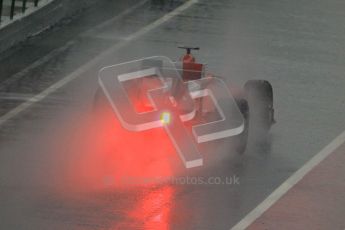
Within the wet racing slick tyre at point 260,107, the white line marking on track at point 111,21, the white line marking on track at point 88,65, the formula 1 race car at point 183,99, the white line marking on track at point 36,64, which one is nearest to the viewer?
the formula 1 race car at point 183,99

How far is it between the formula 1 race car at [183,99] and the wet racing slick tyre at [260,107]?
0.29 m

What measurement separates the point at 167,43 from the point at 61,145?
22.8ft

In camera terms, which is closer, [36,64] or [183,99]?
[183,99]

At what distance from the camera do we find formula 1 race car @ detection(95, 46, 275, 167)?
1873 centimetres

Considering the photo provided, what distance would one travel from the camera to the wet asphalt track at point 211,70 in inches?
658

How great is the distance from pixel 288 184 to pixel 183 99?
168 cm

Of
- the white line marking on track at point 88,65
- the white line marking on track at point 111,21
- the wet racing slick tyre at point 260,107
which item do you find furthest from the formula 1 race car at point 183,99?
the white line marking on track at point 111,21

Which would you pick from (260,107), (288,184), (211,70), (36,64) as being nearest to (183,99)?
(288,184)

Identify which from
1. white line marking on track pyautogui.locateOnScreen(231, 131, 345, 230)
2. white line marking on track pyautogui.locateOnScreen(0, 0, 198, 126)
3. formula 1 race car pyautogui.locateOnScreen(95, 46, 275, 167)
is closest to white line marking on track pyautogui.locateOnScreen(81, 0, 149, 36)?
white line marking on track pyautogui.locateOnScreen(0, 0, 198, 126)

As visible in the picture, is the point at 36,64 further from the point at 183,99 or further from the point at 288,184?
the point at 288,184

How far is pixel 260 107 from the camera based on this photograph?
20.6 m

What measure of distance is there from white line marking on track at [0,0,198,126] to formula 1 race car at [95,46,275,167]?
1.71m

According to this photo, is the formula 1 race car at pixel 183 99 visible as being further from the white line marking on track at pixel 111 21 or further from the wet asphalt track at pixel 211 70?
the white line marking on track at pixel 111 21

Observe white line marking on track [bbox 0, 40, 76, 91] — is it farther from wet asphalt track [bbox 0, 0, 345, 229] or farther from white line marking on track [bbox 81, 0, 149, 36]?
white line marking on track [bbox 81, 0, 149, 36]
